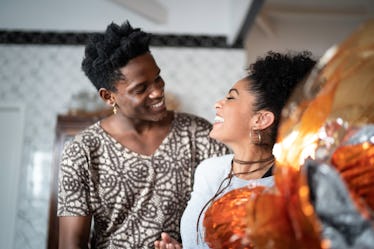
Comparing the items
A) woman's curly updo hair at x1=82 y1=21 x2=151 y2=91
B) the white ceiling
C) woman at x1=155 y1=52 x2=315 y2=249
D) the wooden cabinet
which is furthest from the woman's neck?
the white ceiling

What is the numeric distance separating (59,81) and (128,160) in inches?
123

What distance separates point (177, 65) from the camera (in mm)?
4406

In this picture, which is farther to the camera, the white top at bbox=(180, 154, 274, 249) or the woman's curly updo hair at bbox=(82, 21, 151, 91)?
the woman's curly updo hair at bbox=(82, 21, 151, 91)

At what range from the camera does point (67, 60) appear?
4.39 meters

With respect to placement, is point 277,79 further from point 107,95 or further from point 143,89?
point 107,95

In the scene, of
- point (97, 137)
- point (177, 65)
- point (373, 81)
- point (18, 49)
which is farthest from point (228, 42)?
point (373, 81)

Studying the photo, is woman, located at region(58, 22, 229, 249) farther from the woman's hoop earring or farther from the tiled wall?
the tiled wall

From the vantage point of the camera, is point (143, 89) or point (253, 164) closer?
point (253, 164)

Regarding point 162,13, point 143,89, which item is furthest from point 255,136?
point 162,13

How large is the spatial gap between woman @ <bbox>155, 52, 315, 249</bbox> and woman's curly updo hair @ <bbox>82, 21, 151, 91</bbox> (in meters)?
0.47

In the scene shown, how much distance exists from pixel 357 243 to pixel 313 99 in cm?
17

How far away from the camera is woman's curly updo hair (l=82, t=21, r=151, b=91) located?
1506mm

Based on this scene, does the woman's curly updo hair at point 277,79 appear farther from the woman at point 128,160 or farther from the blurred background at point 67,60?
the blurred background at point 67,60

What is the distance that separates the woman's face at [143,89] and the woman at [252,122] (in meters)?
0.34
